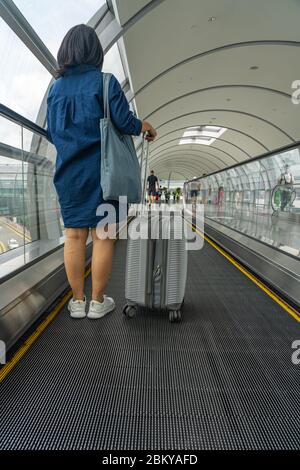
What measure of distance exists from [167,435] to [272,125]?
1050 inches

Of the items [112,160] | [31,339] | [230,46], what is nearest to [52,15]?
[112,160]

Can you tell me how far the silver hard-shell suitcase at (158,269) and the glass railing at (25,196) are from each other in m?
1.13

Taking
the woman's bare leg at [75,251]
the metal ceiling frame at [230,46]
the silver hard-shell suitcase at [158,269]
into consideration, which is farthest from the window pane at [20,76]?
the metal ceiling frame at [230,46]

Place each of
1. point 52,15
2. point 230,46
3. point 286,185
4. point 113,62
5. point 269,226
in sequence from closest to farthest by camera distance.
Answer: point 52,15
point 269,226
point 286,185
point 113,62
point 230,46

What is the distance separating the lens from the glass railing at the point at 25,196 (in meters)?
3.21

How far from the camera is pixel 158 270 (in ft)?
9.73

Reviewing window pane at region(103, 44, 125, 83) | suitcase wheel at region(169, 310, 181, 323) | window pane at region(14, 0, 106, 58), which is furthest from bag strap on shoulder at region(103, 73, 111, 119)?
window pane at region(103, 44, 125, 83)

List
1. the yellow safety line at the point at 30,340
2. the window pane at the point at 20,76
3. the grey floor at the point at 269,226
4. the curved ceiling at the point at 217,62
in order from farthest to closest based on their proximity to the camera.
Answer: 1. the curved ceiling at the point at 217,62
2. the window pane at the point at 20,76
3. the grey floor at the point at 269,226
4. the yellow safety line at the point at 30,340

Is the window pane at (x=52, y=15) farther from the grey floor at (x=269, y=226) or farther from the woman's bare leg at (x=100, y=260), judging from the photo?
the grey floor at (x=269, y=226)

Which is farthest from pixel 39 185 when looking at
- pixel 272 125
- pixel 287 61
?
pixel 272 125

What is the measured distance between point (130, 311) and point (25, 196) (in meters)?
1.85

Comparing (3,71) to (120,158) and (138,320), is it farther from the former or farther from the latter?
(138,320)

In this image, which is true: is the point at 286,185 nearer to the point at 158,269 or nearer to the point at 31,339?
the point at 158,269
